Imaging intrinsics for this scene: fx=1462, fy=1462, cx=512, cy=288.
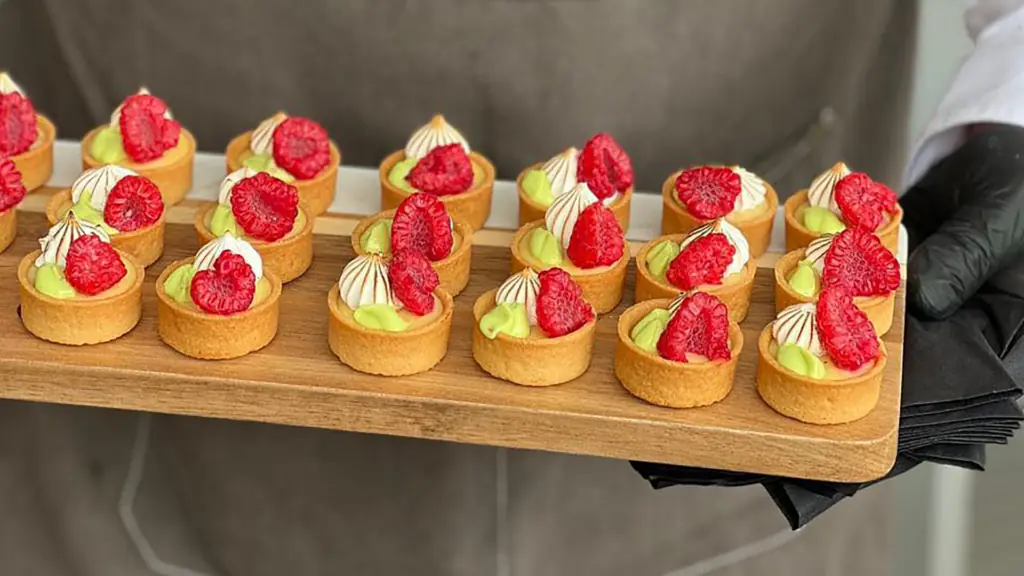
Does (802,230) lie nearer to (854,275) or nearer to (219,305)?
(854,275)

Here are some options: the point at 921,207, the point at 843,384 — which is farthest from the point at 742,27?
the point at 843,384

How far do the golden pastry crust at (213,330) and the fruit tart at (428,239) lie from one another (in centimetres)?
17

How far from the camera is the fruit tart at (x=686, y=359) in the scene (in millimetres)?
1619

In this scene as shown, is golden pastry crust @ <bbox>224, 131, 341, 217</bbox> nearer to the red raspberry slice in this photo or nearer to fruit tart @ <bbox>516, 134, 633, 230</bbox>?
the red raspberry slice

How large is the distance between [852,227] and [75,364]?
97 centimetres

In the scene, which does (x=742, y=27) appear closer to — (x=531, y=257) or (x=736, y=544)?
(x=531, y=257)

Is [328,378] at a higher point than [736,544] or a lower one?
higher

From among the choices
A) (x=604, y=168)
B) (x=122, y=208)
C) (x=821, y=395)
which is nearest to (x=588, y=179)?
(x=604, y=168)

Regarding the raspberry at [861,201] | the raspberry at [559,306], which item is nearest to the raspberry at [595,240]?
the raspberry at [559,306]

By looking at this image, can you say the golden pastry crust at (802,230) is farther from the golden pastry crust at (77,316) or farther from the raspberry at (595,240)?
the golden pastry crust at (77,316)

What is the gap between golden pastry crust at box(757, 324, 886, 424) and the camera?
5.24ft

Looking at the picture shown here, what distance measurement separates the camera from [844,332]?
1.63 m

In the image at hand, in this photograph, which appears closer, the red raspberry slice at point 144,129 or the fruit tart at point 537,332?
the fruit tart at point 537,332

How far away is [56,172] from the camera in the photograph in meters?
2.12
